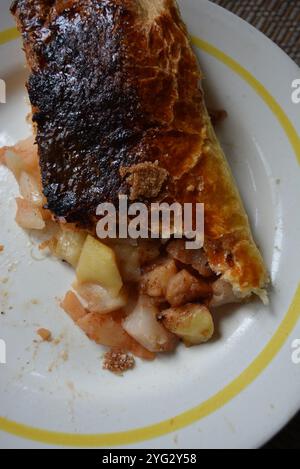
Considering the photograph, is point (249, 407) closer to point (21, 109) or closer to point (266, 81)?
point (266, 81)

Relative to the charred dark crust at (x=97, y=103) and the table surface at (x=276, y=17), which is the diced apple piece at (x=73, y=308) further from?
the table surface at (x=276, y=17)

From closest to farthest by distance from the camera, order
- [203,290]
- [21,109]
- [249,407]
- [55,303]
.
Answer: [249,407] < [203,290] < [55,303] < [21,109]

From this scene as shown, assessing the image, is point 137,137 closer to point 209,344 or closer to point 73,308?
point 73,308

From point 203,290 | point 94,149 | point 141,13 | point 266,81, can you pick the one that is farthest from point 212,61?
point 203,290

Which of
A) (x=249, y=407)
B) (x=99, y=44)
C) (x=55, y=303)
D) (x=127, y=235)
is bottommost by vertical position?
(x=55, y=303)

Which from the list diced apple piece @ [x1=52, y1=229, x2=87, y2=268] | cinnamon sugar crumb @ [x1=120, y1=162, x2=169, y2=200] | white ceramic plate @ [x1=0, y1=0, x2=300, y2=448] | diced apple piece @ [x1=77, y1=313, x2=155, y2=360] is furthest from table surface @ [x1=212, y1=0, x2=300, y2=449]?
diced apple piece @ [x1=77, y1=313, x2=155, y2=360]

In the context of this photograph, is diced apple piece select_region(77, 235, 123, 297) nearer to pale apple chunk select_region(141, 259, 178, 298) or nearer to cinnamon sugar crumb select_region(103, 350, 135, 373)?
pale apple chunk select_region(141, 259, 178, 298)

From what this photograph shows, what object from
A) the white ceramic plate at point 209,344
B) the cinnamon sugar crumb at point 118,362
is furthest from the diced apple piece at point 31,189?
the cinnamon sugar crumb at point 118,362
